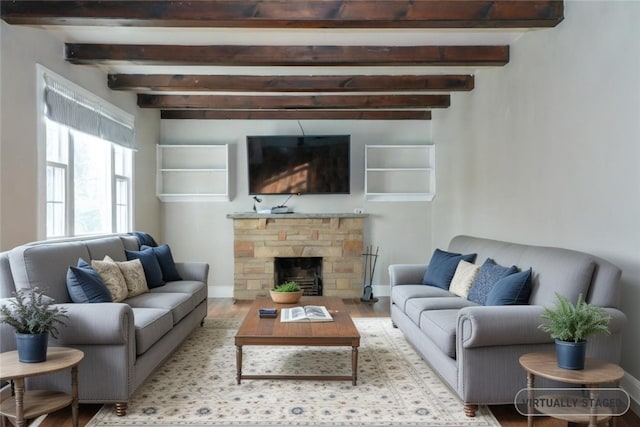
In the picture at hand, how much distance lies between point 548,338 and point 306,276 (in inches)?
Result: 177

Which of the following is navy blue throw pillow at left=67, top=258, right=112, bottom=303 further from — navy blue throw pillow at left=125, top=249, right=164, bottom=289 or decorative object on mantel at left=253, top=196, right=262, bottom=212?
decorative object on mantel at left=253, top=196, right=262, bottom=212

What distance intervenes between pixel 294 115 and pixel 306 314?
375cm

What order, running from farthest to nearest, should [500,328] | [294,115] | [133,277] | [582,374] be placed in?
[294,115], [133,277], [500,328], [582,374]

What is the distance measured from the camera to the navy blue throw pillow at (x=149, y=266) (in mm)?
4508

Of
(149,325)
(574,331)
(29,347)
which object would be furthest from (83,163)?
(574,331)

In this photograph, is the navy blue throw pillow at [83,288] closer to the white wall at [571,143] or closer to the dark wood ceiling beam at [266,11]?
the dark wood ceiling beam at [266,11]

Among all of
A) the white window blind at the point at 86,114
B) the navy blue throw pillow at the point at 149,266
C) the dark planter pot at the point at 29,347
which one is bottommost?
the dark planter pot at the point at 29,347

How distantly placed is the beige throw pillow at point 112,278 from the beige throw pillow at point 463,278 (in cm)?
280

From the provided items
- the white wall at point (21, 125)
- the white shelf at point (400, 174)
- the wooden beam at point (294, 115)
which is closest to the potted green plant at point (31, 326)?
the white wall at point (21, 125)

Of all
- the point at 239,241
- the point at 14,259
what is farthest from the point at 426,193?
the point at 14,259

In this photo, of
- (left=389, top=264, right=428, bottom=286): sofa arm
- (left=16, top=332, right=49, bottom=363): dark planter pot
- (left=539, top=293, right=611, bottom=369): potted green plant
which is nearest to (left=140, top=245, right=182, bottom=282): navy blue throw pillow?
(left=389, top=264, right=428, bottom=286): sofa arm

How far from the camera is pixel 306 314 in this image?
3707mm

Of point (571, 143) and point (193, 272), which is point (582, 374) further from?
point (193, 272)

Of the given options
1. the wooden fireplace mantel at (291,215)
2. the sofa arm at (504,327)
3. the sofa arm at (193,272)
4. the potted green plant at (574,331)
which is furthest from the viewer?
the wooden fireplace mantel at (291,215)
